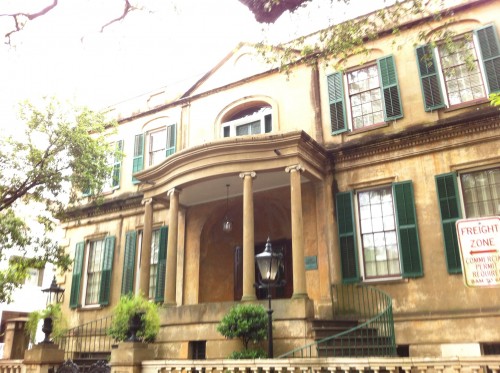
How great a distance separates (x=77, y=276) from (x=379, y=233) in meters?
10.6

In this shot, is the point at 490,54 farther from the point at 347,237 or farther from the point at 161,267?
the point at 161,267

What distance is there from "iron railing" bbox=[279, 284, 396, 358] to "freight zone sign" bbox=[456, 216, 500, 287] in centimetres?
456

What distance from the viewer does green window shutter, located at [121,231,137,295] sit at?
14884 mm

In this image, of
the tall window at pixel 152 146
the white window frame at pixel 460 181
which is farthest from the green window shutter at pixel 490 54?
the tall window at pixel 152 146

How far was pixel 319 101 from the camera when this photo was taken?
13.5 metres

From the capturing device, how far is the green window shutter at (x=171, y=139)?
1594 cm

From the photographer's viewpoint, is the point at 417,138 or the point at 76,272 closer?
the point at 417,138

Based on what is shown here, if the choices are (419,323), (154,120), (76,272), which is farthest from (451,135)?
(76,272)

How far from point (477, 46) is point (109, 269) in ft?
41.5

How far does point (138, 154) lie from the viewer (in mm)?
16797

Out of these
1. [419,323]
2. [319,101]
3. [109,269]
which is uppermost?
[319,101]

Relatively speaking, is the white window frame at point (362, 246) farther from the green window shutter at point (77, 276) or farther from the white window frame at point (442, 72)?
the green window shutter at point (77, 276)

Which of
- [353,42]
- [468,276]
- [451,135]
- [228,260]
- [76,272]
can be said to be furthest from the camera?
[76,272]

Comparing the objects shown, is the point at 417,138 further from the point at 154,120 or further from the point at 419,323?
the point at 154,120
